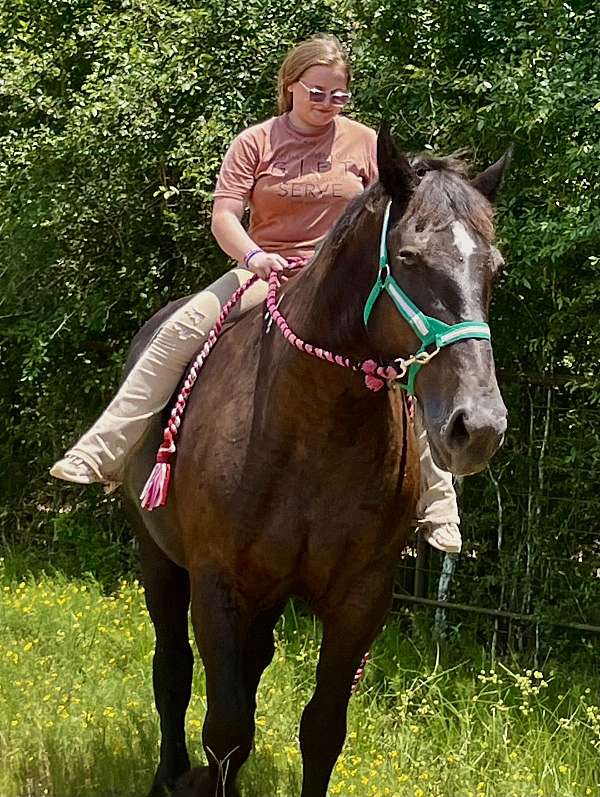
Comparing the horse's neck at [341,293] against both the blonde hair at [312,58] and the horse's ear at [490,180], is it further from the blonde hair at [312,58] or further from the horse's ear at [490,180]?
the blonde hair at [312,58]

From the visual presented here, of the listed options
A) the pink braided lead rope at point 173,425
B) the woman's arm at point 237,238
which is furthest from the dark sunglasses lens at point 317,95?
the pink braided lead rope at point 173,425

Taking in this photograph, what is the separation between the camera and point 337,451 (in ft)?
12.0

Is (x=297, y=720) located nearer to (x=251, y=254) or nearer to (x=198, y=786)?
(x=198, y=786)

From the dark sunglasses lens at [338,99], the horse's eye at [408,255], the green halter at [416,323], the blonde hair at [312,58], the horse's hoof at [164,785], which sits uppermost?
the blonde hair at [312,58]

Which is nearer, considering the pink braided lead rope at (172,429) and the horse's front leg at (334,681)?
the horse's front leg at (334,681)

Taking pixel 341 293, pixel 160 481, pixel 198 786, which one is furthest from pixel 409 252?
pixel 198 786

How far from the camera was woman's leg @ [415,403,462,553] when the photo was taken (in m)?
4.18

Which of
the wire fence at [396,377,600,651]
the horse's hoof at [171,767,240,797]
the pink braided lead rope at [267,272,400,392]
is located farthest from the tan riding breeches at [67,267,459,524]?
the wire fence at [396,377,600,651]

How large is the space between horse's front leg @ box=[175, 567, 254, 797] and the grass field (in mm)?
882

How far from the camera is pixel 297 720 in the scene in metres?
5.41

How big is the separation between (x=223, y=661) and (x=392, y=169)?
1.73 meters

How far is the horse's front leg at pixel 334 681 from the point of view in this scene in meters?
3.89

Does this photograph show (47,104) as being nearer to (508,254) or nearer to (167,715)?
(508,254)

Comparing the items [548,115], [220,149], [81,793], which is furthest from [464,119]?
[81,793]
